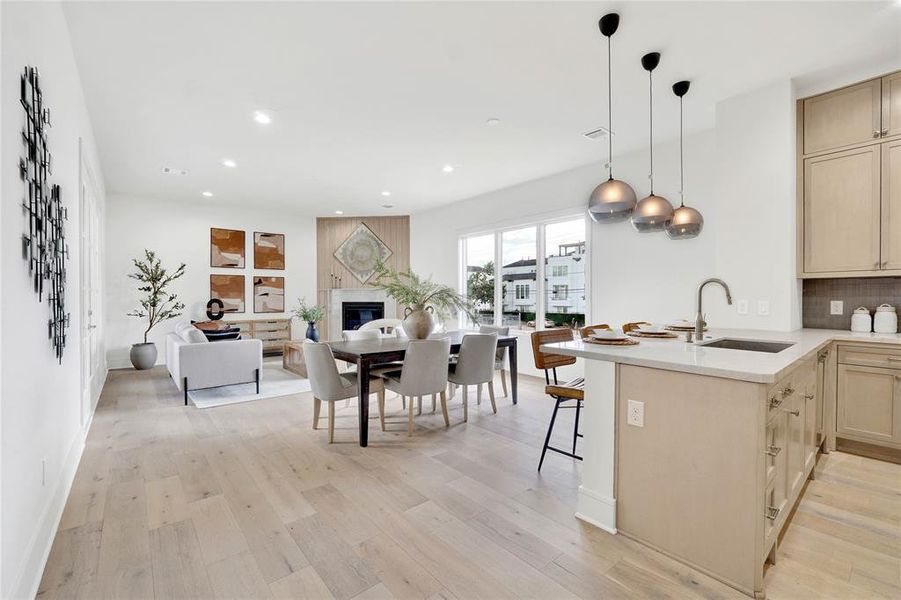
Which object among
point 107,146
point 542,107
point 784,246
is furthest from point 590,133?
point 107,146

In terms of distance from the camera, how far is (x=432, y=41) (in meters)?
2.66

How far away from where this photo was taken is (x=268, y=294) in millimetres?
8086

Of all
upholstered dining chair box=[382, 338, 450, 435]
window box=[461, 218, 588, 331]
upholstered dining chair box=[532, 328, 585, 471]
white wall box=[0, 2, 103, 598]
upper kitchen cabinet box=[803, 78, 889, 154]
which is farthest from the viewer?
window box=[461, 218, 588, 331]

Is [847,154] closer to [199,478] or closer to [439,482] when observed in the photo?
[439,482]

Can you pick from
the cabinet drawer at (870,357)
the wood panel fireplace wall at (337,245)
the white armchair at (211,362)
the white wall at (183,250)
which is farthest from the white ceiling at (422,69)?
the wood panel fireplace wall at (337,245)

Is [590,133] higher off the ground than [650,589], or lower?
higher

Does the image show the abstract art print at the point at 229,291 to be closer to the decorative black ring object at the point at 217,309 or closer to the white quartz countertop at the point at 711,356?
the decorative black ring object at the point at 217,309

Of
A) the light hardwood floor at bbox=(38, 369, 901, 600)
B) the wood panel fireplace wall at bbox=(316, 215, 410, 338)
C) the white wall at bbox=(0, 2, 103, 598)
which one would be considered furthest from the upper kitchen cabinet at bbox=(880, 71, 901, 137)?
the wood panel fireplace wall at bbox=(316, 215, 410, 338)

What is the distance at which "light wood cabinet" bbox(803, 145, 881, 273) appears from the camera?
3.05 m

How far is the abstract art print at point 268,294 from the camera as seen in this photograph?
7969 millimetres

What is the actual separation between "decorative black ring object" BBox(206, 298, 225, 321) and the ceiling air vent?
22.0 feet

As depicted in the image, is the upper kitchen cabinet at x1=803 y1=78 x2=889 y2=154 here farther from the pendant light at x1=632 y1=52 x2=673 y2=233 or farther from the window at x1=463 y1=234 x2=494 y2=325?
the window at x1=463 y1=234 x2=494 y2=325

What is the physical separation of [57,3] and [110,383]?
4879 mm

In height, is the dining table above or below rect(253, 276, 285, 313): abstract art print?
below
